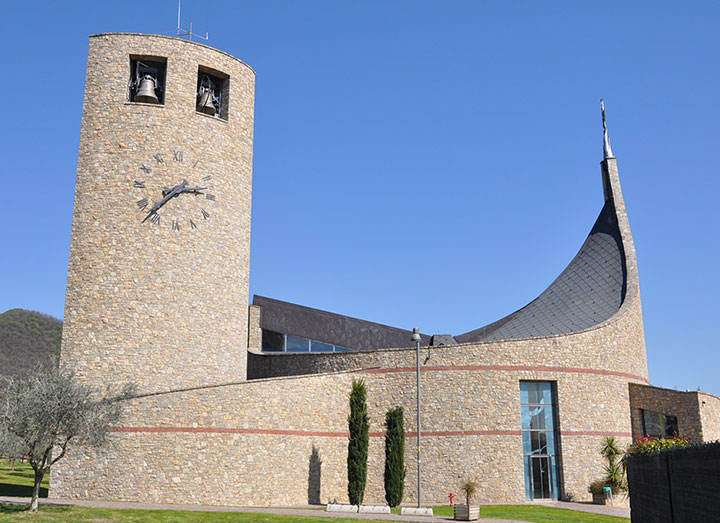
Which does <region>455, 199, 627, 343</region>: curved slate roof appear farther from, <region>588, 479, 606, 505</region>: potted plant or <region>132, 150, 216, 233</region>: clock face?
<region>132, 150, 216, 233</region>: clock face

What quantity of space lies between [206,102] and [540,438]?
1985 cm

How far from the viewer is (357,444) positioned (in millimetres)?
27109

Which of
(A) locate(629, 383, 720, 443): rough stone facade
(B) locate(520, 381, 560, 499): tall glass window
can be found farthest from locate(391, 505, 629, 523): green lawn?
(A) locate(629, 383, 720, 443): rough stone facade

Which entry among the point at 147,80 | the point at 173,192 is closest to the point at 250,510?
the point at 173,192

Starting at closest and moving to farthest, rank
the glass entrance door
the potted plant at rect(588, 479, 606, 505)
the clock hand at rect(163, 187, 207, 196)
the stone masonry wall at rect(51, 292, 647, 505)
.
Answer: the stone masonry wall at rect(51, 292, 647, 505)
the potted plant at rect(588, 479, 606, 505)
the glass entrance door
the clock hand at rect(163, 187, 207, 196)

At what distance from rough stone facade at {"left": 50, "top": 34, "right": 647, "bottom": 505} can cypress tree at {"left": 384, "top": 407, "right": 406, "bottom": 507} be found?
0.79 m

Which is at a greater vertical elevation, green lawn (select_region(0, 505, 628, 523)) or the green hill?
the green hill

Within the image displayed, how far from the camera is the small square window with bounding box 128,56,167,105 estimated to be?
29.8 m

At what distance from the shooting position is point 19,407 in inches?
770

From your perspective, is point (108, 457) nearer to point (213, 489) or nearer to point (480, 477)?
point (213, 489)

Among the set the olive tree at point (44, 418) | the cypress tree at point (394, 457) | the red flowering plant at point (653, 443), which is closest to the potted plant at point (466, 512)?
the cypress tree at point (394, 457)

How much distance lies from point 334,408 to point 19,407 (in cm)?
1213

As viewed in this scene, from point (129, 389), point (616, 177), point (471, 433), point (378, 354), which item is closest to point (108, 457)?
point (129, 389)

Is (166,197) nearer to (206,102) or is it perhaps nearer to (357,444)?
(206,102)
